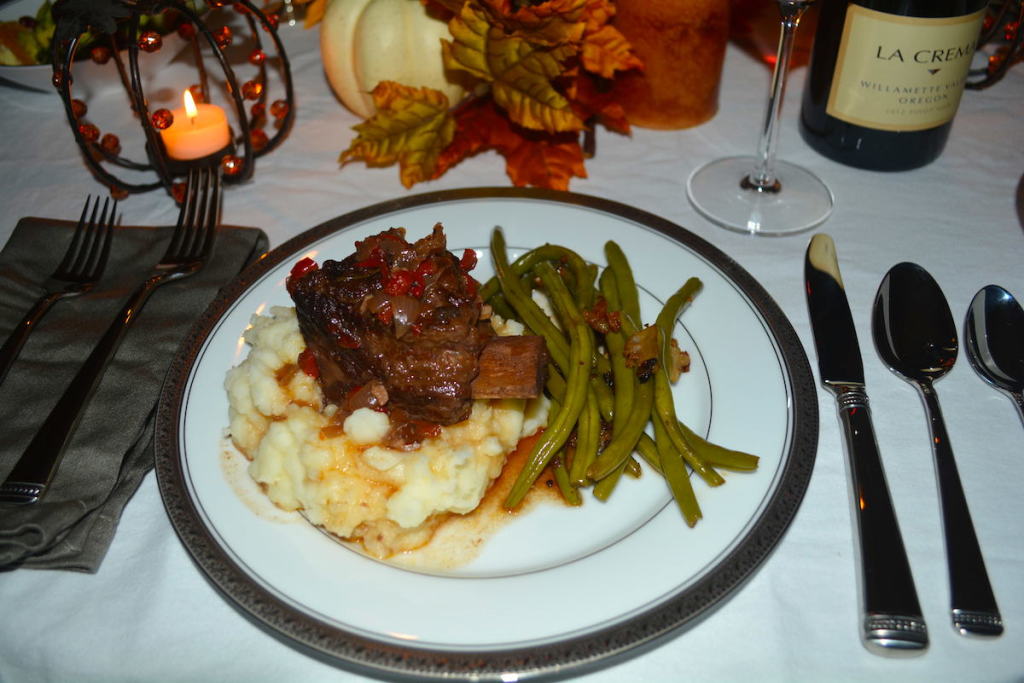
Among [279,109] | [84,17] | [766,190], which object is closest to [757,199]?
[766,190]

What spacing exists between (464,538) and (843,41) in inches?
95.7

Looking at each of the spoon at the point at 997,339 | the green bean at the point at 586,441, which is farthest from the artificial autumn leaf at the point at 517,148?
the spoon at the point at 997,339

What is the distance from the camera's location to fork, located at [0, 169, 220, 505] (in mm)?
2236

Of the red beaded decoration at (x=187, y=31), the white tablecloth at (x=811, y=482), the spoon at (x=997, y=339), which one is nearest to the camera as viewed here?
Result: the white tablecloth at (x=811, y=482)

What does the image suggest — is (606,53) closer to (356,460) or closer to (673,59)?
(673,59)

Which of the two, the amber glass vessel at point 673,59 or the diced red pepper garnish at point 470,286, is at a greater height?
the amber glass vessel at point 673,59

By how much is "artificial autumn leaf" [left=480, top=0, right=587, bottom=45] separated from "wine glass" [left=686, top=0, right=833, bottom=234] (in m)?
0.84

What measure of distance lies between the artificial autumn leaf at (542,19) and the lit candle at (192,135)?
1404mm

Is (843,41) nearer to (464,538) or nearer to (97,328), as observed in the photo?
(464,538)

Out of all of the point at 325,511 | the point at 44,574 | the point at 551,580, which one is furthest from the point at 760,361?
the point at 44,574

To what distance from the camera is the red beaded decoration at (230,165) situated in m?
3.50

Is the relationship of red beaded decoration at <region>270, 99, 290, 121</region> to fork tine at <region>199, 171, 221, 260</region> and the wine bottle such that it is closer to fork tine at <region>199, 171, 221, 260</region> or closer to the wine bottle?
fork tine at <region>199, 171, 221, 260</region>

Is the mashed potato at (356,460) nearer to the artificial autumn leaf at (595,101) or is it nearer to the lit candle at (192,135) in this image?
the lit candle at (192,135)

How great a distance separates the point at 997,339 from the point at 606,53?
1892 mm
